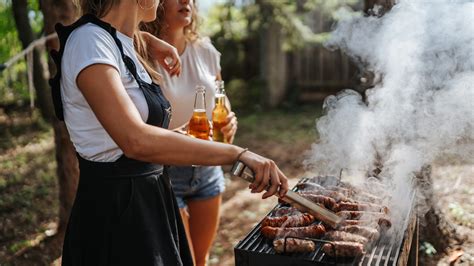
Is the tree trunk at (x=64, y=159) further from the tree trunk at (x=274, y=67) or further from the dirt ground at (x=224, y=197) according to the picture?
the tree trunk at (x=274, y=67)

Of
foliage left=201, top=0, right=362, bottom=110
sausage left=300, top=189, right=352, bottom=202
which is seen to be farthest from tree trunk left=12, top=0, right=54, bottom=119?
sausage left=300, top=189, right=352, bottom=202

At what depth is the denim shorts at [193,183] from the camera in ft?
10.8

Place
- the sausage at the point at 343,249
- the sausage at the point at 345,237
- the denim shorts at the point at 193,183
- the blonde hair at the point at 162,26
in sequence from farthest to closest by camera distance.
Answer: the denim shorts at the point at 193,183 → the blonde hair at the point at 162,26 → the sausage at the point at 345,237 → the sausage at the point at 343,249

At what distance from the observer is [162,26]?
10.3 feet

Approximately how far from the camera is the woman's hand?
9.39 feet

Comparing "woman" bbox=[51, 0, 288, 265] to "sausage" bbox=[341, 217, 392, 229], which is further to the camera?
"sausage" bbox=[341, 217, 392, 229]

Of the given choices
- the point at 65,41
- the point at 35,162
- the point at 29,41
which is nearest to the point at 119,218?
the point at 65,41

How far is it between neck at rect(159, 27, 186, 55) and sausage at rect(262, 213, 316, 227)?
144cm

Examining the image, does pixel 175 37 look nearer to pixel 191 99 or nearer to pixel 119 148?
pixel 191 99

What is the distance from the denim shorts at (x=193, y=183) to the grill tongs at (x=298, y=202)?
1196 millimetres

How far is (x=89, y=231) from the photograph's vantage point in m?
2.11

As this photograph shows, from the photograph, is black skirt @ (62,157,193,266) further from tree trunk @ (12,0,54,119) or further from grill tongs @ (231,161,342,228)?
tree trunk @ (12,0,54,119)

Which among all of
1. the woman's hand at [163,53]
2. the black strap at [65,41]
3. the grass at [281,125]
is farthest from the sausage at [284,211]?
the grass at [281,125]

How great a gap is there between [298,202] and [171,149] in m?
0.70
